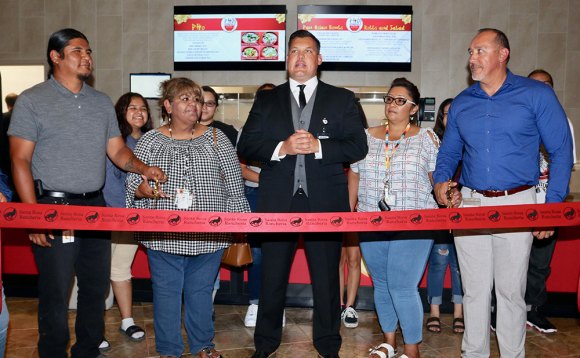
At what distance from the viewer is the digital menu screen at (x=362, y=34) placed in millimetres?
8516

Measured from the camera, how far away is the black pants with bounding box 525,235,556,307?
4363mm

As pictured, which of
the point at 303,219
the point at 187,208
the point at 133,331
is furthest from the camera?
the point at 133,331

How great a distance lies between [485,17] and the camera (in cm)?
857

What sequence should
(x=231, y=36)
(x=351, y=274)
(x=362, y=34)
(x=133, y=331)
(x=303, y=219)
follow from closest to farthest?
(x=303, y=219) < (x=133, y=331) < (x=351, y=274) < (x=362, y=34) < (x=231, y=36)

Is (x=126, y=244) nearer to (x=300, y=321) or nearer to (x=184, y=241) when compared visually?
(x=184, y=241)

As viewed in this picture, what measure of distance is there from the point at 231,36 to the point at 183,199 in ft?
19.6

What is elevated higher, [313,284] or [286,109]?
[286,109]

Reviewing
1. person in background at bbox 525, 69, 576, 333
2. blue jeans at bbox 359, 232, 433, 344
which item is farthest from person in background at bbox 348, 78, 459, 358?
person in background at bbox 525, 69, 576, 333

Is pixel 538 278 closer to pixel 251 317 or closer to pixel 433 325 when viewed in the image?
pixel 433 325

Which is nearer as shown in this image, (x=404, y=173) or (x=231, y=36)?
(x=404, y=173)

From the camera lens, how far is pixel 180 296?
3449 mm

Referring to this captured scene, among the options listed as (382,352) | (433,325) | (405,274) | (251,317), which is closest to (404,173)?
(405,274)

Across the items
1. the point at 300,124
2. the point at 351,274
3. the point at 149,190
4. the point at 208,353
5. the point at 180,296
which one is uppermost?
the point at 300,124

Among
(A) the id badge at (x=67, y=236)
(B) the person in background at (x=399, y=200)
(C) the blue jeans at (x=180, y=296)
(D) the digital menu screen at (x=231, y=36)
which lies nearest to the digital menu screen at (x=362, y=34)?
(D) the digital menu screen at (x=231, y=36)
